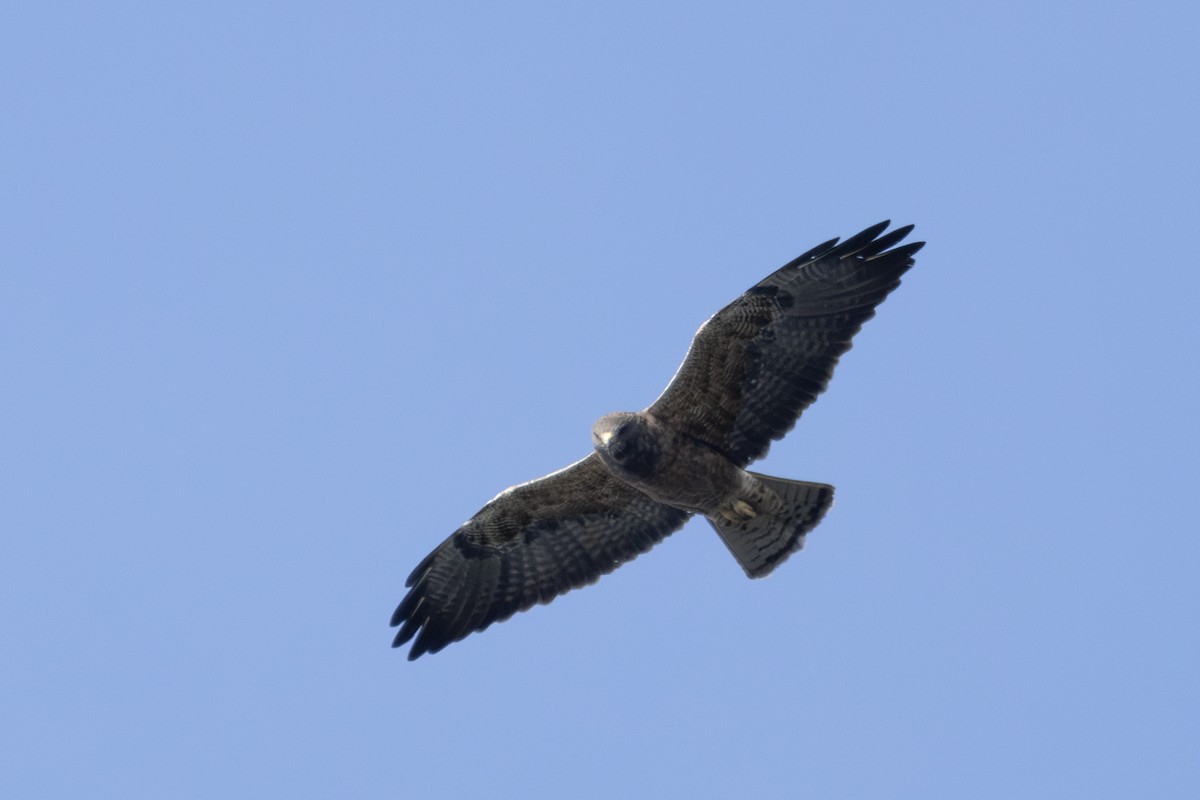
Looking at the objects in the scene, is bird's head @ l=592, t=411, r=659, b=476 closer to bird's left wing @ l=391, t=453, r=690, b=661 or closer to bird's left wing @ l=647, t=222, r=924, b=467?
bird's left wing @ l=647, t=222, r=924, b=467

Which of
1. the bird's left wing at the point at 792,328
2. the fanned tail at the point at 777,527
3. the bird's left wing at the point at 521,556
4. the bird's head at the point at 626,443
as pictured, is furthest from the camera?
the bird's left wing at the point at 521,556

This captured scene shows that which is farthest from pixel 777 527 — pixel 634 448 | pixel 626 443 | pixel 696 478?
pixel 626 443

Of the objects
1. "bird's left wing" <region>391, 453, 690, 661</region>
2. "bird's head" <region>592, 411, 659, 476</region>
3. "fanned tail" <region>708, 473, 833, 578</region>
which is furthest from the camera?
"bird's left wing" <region>391, 453, 690, 661</region>

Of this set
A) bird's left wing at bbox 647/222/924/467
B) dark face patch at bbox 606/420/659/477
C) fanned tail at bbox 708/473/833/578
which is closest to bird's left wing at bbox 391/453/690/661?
fanned tail at bbox 708/473/833/578

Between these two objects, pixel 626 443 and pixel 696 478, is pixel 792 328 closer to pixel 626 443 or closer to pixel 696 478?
pixel 696 478

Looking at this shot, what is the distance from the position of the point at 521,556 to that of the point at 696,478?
6.59 ft

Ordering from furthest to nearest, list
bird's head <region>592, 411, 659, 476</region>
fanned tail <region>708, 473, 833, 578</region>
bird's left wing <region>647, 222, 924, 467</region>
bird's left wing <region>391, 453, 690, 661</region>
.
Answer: bird's left wing <region>391, 453, 690, 661</region>
fanned tail <region>708, 473, 833, 578</region>
bird's left wing <region>647, 222, 924, 467</region>
bird's head <region>592, 411, 659, 476</region>

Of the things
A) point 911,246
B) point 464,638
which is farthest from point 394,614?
point 911,246

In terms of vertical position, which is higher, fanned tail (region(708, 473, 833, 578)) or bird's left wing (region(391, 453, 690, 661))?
bird's left wing (region(391, 453, 690, 661))

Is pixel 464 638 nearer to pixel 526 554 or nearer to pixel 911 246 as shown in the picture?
pixel 526 554

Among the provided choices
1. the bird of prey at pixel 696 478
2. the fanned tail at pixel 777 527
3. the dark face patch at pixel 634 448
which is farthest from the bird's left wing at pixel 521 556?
the dark face patch at pixel 634 448

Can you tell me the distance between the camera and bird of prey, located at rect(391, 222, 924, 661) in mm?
15289

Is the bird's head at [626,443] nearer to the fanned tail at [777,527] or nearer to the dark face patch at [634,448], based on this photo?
the dark face patch at [634,448]

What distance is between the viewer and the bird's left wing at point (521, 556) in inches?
638
